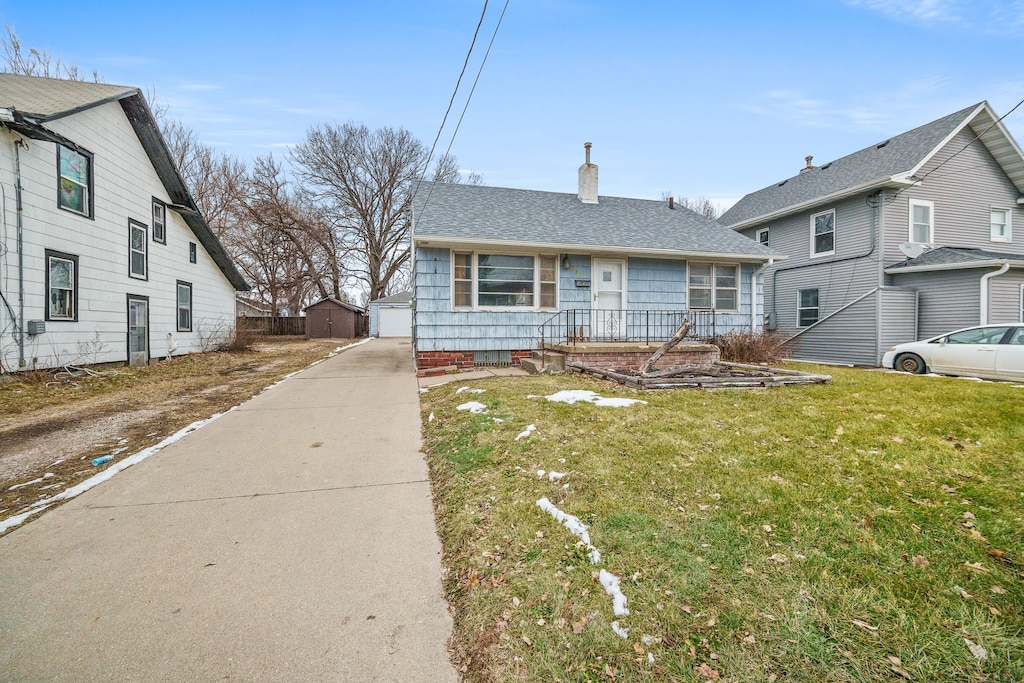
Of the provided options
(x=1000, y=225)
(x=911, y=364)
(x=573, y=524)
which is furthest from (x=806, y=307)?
(x=573, y=524)

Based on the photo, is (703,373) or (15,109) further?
(15,109)

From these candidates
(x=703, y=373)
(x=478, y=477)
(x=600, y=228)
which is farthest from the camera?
(x=600, y=228)

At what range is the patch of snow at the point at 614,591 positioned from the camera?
2.14 m

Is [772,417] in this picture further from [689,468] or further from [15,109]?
Result: [15,109]

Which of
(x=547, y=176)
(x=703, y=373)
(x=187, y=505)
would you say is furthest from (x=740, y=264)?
(x=187, y=505)

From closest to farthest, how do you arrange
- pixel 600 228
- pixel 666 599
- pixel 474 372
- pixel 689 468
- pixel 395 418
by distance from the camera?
1. pixel 666 599
2. pixel 689 468
3. pixel 395 418
4. pixel 474 372
5. pixel 600 228

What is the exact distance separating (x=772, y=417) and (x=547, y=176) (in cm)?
1614

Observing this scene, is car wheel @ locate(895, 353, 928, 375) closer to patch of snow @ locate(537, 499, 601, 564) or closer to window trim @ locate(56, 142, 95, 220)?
patch of snow @ locate(537, 499, 601, 564)

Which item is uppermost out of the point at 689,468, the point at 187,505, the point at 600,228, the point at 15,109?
the point at 15,109

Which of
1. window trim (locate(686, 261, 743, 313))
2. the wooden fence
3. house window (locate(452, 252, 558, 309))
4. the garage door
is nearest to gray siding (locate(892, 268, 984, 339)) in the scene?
window trim (locate(686, 261, 743, 313))

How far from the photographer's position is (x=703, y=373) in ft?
25.3

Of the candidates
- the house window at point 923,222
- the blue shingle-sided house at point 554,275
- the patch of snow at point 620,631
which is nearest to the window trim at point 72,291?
the blue shingle-sided house at point 554,275

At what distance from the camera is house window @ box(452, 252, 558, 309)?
1075cm

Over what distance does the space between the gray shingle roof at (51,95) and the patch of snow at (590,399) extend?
11068 mm
